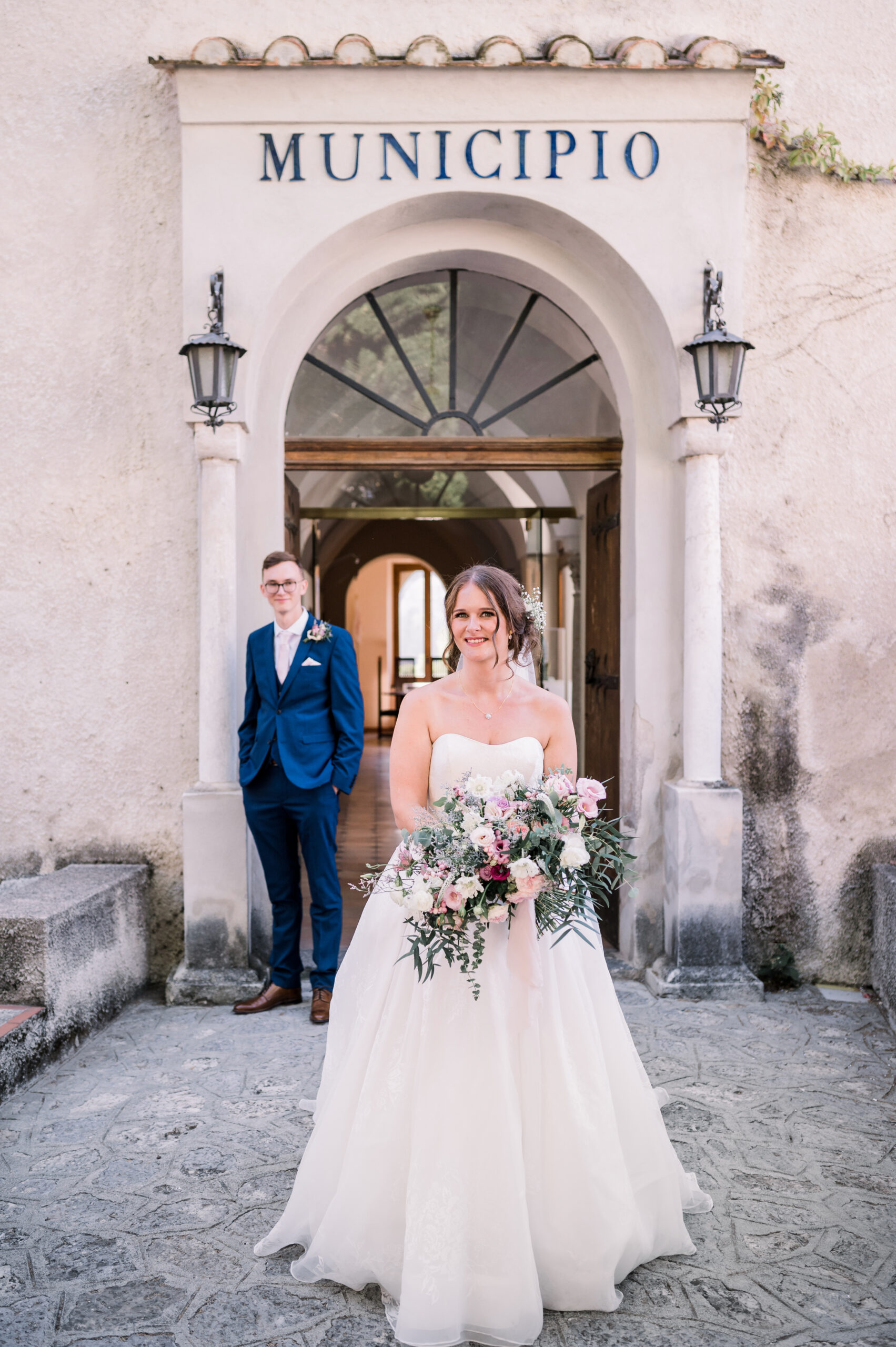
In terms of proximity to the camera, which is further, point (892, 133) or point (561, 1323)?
point (892, 133)

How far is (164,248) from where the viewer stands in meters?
5.50

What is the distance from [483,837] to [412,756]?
0.55 meters

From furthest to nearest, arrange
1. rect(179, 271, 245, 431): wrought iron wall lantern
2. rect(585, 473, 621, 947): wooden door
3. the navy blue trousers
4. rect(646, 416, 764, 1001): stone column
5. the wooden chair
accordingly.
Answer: the wooden chair < rect(585, 473, 621, 947): wooden door < rect(646, 416, 764, 1001): stone column < rect(179, 271, 245, 431): wrought iron wall lantern < the navy blue trousers

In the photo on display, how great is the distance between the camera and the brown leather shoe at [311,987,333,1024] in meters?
4.82

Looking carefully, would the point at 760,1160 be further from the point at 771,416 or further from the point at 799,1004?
the point at 771,416

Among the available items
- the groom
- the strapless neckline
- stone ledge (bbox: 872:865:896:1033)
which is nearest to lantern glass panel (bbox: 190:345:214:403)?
the groom

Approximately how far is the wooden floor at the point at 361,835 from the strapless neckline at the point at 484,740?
2.31 metres

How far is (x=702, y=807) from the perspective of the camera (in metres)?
5.32

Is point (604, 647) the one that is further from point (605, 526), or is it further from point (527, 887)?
point (527, 887)

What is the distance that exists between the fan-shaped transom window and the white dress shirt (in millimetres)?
1480

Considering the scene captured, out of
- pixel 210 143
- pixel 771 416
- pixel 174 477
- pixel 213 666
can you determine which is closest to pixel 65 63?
pixel 210 143

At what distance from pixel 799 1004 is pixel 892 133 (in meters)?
4.71

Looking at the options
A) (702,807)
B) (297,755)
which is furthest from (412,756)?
(702,807)

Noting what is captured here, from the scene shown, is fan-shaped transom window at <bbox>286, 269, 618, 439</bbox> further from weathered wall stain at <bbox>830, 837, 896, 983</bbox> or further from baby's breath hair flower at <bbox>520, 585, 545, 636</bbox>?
weathered wall stain at <bbox>830, 837, 896, 983</bbox>
